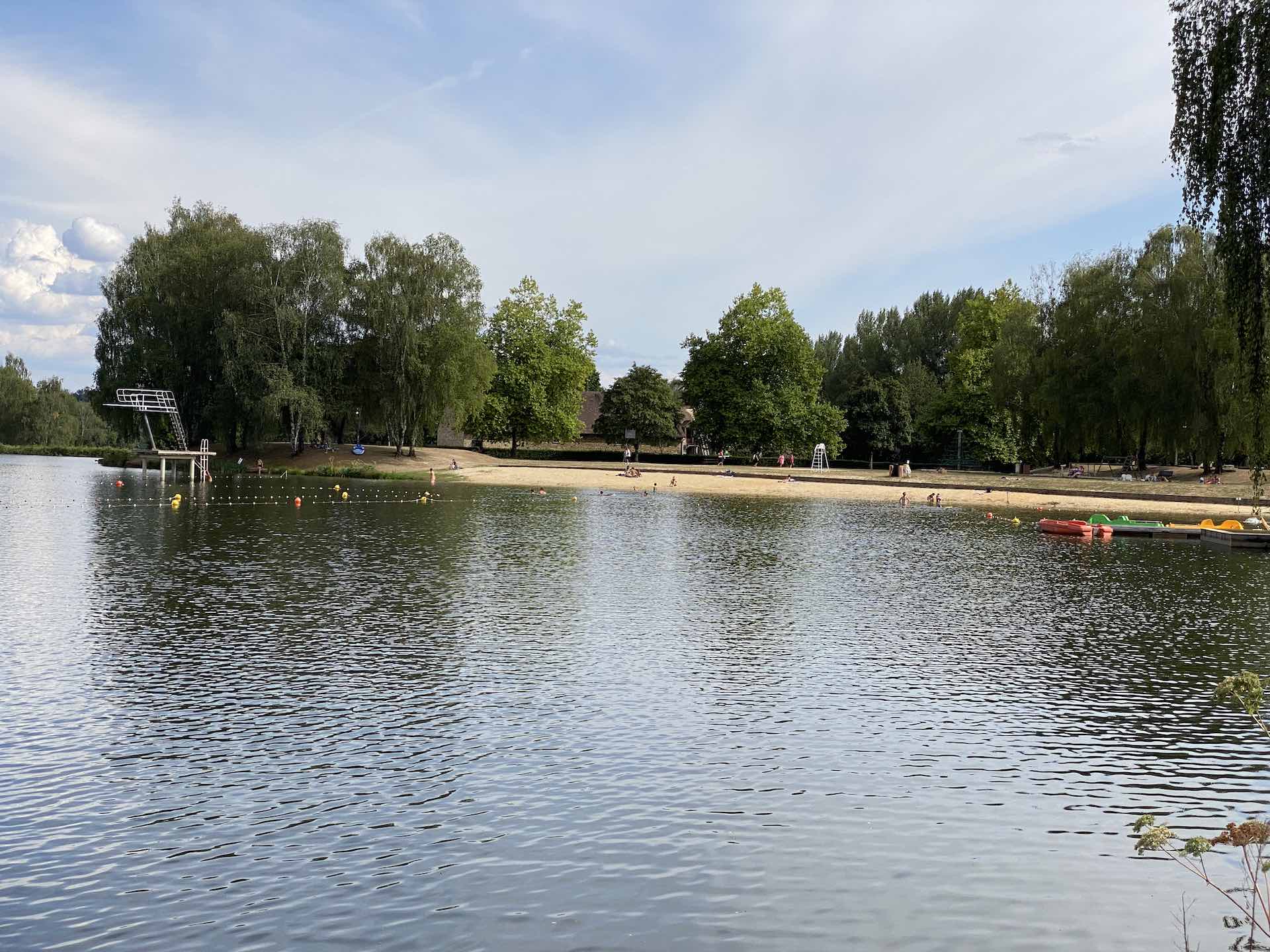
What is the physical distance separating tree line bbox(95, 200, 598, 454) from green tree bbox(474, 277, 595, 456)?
16.0 metres

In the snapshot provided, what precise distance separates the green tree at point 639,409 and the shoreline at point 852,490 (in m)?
24.2

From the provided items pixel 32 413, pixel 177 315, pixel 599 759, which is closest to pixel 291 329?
pixel 177 315

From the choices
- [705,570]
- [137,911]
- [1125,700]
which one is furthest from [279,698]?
[705,570]

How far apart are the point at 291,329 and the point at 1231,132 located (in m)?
81.9

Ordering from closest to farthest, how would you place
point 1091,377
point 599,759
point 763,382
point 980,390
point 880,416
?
point 599,759 → point 1091,377 → point 980,390 → point 763,382 → point 880,416

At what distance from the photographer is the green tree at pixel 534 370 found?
11250 centimetres

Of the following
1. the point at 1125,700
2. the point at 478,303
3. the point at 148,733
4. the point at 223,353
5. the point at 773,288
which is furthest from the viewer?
the point at 773,288

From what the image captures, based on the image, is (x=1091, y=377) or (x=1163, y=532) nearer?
(x=1163, y=532)

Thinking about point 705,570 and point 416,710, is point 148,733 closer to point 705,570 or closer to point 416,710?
point 416,710

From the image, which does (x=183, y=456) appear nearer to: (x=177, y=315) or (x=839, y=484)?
(x=177, y=315)

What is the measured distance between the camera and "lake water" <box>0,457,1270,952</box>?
10.2 m

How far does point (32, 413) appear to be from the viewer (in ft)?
547

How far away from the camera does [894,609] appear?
29.2 meters

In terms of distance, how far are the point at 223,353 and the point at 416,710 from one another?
75953 mm
